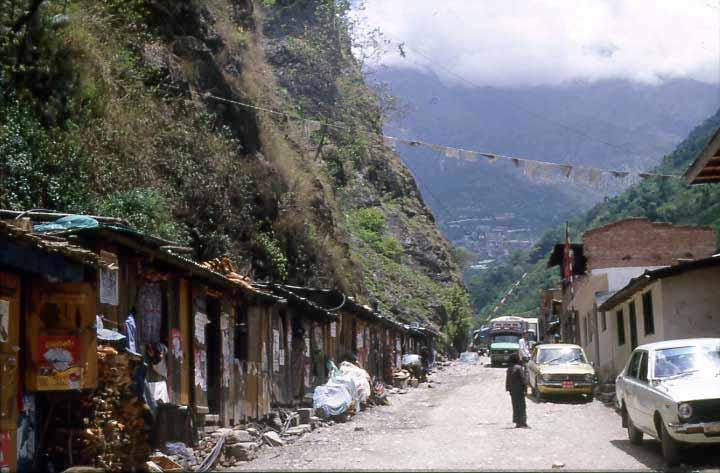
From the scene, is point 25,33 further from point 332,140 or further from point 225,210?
point 332,140

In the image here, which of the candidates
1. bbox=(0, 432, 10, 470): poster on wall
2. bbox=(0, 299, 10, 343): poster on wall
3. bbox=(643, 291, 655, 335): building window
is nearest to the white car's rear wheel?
bbox=(643, 291, 655, 335): building window

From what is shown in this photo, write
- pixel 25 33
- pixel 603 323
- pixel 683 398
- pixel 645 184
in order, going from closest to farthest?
pixel 683 398
pixel 25 33
pixel 603 323
pixel 645 184

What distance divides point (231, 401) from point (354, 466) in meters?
5.31

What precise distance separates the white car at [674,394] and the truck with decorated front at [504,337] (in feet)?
133

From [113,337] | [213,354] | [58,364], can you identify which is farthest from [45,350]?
[213,354]

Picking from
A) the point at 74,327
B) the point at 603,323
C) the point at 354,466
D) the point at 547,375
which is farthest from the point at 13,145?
the point at 603,323

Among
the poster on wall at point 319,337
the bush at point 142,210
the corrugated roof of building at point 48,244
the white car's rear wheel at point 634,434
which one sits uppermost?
the bush at point 142,210

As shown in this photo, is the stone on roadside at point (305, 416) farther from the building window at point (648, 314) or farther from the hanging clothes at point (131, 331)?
the building window at point (648, 314)

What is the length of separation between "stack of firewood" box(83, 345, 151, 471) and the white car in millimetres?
7082

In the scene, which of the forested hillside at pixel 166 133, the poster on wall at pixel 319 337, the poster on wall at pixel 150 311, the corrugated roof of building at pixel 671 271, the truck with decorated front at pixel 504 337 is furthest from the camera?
the truck with decorated front at pixel 504 337

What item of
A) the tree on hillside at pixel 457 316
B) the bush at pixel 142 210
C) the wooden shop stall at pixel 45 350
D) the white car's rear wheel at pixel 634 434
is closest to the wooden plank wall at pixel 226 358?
the bush at pixel 142 210

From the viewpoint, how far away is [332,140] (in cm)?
6156

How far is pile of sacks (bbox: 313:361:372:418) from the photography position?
21.9 m

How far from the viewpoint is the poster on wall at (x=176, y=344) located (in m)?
13.9
